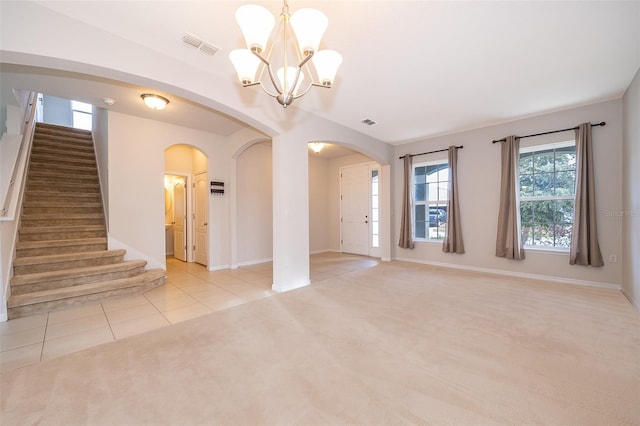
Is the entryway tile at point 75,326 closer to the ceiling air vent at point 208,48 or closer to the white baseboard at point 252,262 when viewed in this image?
the white baseboard at point 252,262

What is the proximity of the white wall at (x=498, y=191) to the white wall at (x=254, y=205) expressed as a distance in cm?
313

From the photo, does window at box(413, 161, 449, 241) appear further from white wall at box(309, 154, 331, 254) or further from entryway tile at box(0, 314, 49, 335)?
entryway tile at box(0, 314, 49, 335)

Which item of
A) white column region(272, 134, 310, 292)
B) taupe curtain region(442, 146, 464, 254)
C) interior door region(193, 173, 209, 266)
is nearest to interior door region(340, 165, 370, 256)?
taupe curtain region(442, 146, 464, 254)

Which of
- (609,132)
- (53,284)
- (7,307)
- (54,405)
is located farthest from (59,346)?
(609,132)

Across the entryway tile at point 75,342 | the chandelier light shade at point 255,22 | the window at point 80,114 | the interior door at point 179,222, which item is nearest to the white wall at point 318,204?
the interior door at point 179,222

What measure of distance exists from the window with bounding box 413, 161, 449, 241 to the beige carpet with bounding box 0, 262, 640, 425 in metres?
2.67

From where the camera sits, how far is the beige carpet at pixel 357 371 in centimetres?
153

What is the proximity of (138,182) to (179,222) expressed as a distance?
88.9 inches

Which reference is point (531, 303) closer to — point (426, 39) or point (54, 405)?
point (426, 39)

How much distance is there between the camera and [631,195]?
3.28m

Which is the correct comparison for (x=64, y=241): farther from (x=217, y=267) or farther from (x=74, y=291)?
(x=217, y=267)

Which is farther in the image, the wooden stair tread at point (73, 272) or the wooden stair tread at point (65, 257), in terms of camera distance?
the wooden stair tread at point (65, 257)

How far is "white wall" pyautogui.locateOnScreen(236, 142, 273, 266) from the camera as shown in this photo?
572 centimetres

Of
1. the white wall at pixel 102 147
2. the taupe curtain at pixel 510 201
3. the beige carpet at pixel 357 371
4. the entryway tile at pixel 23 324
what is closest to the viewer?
the beige carpet at pixel 357 371
